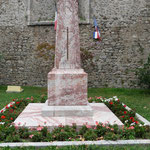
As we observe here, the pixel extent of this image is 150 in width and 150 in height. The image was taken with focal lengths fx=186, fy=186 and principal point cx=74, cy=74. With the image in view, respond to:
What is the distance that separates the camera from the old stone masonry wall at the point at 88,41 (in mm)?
10977

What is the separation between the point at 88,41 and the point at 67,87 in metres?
7.58

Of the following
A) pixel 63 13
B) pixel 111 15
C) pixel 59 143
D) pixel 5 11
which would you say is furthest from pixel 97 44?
pixel 59 143

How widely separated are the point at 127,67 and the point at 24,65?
617 cm

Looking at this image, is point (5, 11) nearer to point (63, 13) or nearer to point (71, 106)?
point (63, 13)

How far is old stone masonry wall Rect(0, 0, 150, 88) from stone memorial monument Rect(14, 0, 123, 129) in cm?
701

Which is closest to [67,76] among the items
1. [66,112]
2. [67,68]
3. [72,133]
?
[67,68]

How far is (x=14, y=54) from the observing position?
11.3m

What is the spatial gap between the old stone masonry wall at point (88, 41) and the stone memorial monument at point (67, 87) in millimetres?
7005

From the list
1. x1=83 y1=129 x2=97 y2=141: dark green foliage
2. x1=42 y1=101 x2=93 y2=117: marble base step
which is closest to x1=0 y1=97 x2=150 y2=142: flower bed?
x1=83 y1=129 x2=97 y2=141: dark green foliage

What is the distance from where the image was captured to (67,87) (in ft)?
13.1

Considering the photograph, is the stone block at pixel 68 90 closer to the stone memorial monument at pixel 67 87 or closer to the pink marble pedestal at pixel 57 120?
the stone memorial monument at pixel 67 87

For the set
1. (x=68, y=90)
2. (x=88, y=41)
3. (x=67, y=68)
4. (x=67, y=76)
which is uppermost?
(x=88, y=41)

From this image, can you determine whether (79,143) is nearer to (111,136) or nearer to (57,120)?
(111,136)

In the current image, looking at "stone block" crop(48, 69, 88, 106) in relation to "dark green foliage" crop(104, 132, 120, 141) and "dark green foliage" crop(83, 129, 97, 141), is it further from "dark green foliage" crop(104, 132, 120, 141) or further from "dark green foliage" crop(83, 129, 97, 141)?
"dark green foliage" crop(104, 132, 120, 141)
